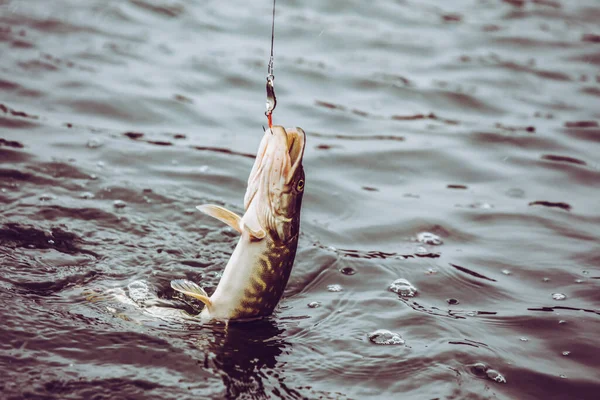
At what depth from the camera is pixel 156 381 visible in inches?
148

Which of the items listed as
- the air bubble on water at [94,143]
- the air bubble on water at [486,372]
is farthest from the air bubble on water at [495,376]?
the air bubble on water at [94,143]

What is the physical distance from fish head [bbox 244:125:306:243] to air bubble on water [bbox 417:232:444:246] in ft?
7.15

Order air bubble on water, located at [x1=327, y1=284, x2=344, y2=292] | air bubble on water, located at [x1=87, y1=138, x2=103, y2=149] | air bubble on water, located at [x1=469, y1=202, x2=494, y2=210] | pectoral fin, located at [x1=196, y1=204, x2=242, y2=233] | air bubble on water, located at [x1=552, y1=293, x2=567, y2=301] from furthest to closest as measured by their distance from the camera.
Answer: air bubble on water, located at [x1=87, y1=138, x2=103, y2=149] → air bubble on water, located at [x1=469, y1=202, x2=494, y2=210] → air bubble on water, located at [x1=552, y1=293, x2=567, y2=301] → air bubble on water, located at [x1=327, y1=284, x2=344, y2=292] → pectoral fin, located at [x1=196, y1=204, x2=242, y2=233]

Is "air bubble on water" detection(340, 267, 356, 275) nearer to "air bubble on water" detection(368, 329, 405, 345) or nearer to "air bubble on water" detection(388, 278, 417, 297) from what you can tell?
"air bubble on water" detection(388, 278, 417, 297)

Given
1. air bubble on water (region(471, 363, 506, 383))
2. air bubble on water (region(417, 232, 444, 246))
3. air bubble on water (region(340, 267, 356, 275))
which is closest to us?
air bubble on water (region(471, 363, 506, 383))

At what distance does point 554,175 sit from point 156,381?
16.4ft

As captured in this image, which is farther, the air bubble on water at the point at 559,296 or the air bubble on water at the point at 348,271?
the air bubble on water at the point at 348,271

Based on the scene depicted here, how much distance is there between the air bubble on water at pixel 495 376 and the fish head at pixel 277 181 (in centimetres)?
137

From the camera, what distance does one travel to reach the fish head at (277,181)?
4000mm

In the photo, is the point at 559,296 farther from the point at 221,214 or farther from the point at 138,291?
the point at 138,291

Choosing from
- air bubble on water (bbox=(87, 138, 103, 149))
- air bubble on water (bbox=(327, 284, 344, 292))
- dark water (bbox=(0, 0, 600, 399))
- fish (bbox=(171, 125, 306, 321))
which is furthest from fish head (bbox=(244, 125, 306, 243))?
air bubble on water (bbox=(87, 138, 103, 149))

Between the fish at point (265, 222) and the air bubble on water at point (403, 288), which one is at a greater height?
the fish at point (265, 222)

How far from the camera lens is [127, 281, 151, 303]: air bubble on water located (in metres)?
4.48

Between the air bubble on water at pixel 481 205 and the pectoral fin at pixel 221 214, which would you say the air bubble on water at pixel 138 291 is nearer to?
the pectoral fin at pixel 221 214
